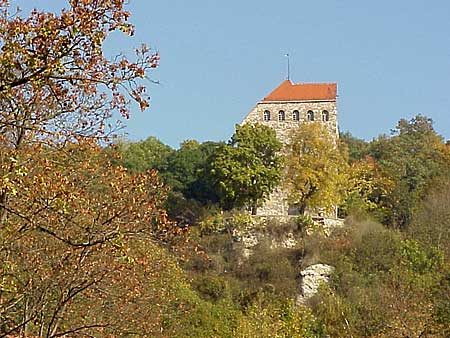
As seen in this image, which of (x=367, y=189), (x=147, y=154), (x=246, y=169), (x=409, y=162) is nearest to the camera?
(x=246, y=169)

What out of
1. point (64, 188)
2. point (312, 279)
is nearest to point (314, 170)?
point (312, 279)

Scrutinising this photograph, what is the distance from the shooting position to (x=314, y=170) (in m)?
36.9

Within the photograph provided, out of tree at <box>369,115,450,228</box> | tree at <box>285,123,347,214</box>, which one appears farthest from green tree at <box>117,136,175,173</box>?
tree at <box>369,115,450,228</box>

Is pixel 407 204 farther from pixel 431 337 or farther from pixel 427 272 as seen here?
pixel 431 337

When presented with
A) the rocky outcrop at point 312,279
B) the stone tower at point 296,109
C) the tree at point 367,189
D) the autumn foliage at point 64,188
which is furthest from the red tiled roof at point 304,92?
the autumn foliage at point 64,188

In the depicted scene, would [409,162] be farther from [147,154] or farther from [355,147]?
[147,154]

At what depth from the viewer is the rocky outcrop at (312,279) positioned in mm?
32875

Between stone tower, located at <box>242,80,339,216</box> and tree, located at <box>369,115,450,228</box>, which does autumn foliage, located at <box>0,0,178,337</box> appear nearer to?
tree, located at <box>369,115,450,228</box>

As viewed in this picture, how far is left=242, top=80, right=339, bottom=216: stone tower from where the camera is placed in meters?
44.2

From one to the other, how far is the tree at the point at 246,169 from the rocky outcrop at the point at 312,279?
479 cm

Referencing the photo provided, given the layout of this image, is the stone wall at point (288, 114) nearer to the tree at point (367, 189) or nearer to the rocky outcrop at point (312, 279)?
the tree at point (367, 189)

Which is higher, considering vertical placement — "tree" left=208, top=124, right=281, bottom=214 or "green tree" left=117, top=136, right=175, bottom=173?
"green tree" left=117, top=136, right=175, bottom=173

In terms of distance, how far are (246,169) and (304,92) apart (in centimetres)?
1091

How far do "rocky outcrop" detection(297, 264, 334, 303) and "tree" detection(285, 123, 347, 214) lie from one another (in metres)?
4.01
